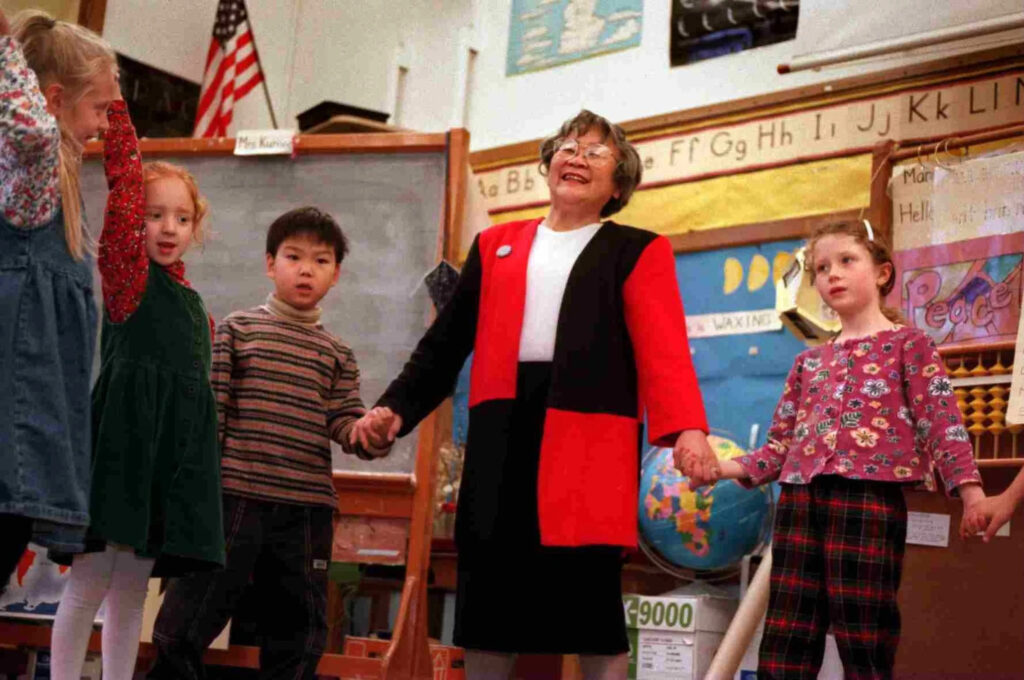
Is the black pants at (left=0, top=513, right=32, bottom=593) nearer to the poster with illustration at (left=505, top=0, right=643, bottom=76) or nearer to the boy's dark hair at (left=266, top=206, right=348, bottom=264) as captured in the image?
the boy's dark hair at (left=266, top=206, right=348, bottom=264)

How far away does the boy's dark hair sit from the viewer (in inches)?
113

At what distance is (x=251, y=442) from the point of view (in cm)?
270

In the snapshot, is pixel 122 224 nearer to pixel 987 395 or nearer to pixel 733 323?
pixel 987 395

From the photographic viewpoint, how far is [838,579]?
2.44m

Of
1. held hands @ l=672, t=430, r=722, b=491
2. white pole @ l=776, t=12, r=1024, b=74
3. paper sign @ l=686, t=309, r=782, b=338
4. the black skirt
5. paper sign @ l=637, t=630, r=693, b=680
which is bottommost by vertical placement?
paper sign @ l=637, t=630, r=693, b=680

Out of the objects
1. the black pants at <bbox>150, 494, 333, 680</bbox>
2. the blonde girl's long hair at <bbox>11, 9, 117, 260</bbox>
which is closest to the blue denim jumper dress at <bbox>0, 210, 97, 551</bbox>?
the blonde girl's long hair at <bbox>11, 9, 117, 260</bbox>

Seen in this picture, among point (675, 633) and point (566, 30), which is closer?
point (675, 633)

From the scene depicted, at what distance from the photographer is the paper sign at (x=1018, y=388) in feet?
9.43

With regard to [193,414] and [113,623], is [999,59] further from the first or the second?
[113,623]

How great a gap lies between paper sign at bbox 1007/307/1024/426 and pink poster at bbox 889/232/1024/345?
0.62 ft

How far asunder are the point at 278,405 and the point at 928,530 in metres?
1.67

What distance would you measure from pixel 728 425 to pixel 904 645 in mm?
1371

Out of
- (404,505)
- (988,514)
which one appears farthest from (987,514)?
(404,505)

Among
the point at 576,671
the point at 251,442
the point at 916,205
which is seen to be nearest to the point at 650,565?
the point at 576,671
